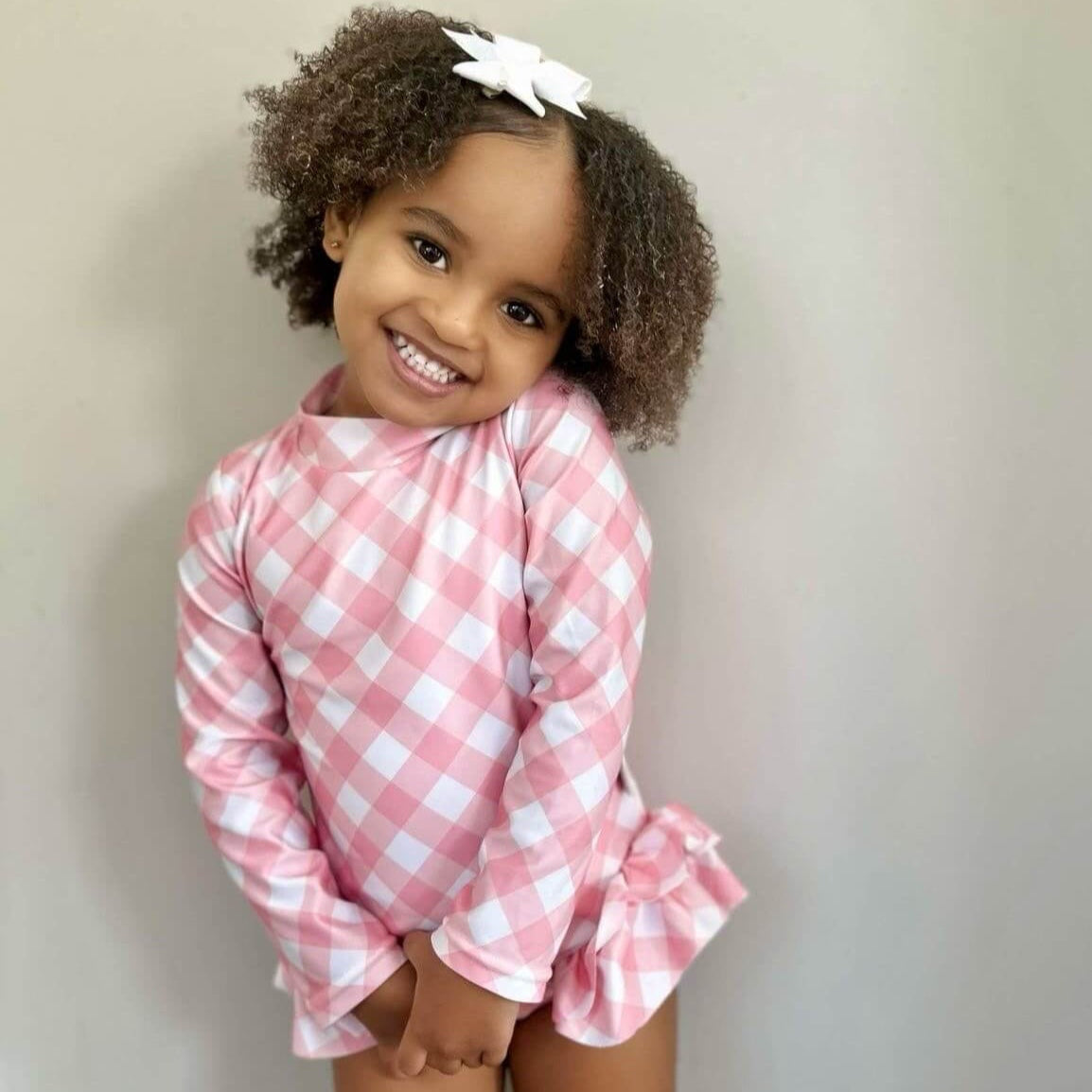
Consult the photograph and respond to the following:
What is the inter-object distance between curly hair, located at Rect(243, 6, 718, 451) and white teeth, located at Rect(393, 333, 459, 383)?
0.10 m

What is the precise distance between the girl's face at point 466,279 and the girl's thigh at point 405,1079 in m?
0.51

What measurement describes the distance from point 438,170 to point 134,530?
1.60 ft

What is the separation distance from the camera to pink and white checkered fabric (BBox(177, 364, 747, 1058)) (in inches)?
29.8

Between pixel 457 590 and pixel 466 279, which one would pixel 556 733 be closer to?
pixel 457 590

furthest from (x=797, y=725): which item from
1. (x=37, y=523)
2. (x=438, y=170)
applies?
(x=37, y=523)

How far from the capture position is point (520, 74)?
729mm

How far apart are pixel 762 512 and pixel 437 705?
33 cm

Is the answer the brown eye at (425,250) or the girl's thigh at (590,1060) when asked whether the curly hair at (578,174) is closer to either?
the brown eye at (425,250)

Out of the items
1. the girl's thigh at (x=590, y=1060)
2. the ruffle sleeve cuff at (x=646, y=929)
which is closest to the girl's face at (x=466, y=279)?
the ruffle sleeve cuff at (x=646, y=929)

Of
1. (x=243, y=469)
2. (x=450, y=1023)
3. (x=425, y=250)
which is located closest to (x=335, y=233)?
(x=425, y=250)

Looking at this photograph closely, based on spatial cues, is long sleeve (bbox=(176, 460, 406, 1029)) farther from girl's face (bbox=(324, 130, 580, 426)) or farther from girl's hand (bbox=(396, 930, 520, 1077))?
girl's face (bbox=(324, 130, 580, 426))

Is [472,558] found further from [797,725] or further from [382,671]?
[797,725]

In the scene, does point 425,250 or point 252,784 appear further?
point 252,784

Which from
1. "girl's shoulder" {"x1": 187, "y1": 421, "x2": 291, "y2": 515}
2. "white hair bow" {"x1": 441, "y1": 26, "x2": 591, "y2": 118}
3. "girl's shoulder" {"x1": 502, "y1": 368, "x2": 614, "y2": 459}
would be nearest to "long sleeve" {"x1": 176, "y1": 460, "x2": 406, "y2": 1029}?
"girl's shoulder" {"x1": 187, "y1": 421, "x2": 291, "y2": 515}
